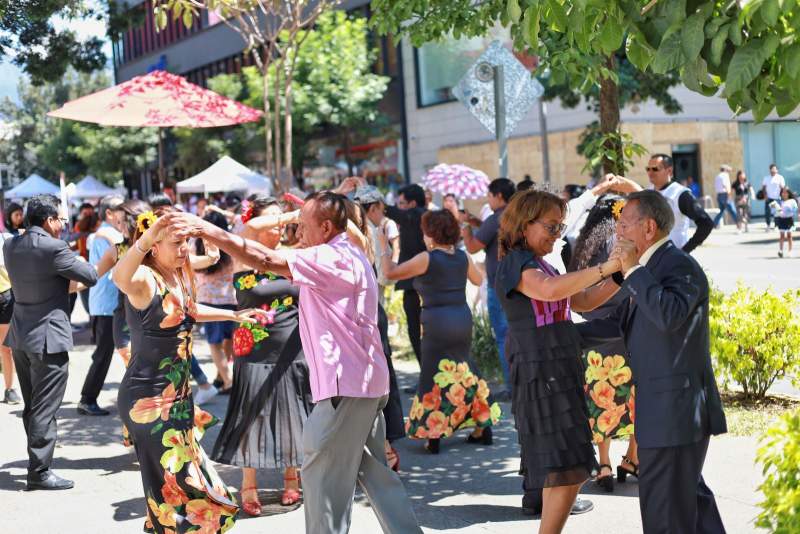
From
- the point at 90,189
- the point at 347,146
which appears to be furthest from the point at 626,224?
the point at 90,189

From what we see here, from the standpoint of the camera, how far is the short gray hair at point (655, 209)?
14.4 feet

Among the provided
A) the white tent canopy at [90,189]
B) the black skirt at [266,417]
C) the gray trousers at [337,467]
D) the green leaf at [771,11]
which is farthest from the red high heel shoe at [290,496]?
the white tent canopy at [90,189]

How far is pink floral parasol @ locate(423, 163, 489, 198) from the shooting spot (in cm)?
1351

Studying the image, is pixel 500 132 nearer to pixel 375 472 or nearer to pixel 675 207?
pixel 675 207

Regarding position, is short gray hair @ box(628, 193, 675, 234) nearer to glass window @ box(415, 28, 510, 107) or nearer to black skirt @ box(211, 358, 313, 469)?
black skirt @ box(211, 358, 313, 469)

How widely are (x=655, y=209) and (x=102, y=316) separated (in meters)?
6.60

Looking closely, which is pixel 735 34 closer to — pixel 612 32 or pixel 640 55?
pixel 612 32

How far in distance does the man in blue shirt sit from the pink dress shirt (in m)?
4.95

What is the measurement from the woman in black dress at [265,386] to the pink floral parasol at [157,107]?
198 inches

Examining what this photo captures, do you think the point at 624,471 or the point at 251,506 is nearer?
the point at 251,506

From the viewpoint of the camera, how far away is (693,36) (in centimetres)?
289

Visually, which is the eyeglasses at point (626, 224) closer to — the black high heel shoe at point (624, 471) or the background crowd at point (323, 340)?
the background crowd at point (323, 340)

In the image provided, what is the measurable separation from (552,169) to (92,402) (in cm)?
2334

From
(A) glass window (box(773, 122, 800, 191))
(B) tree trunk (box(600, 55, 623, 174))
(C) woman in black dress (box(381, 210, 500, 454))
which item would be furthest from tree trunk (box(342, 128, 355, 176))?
(C) woman in black dress (box(381, 210, 500, 454))
